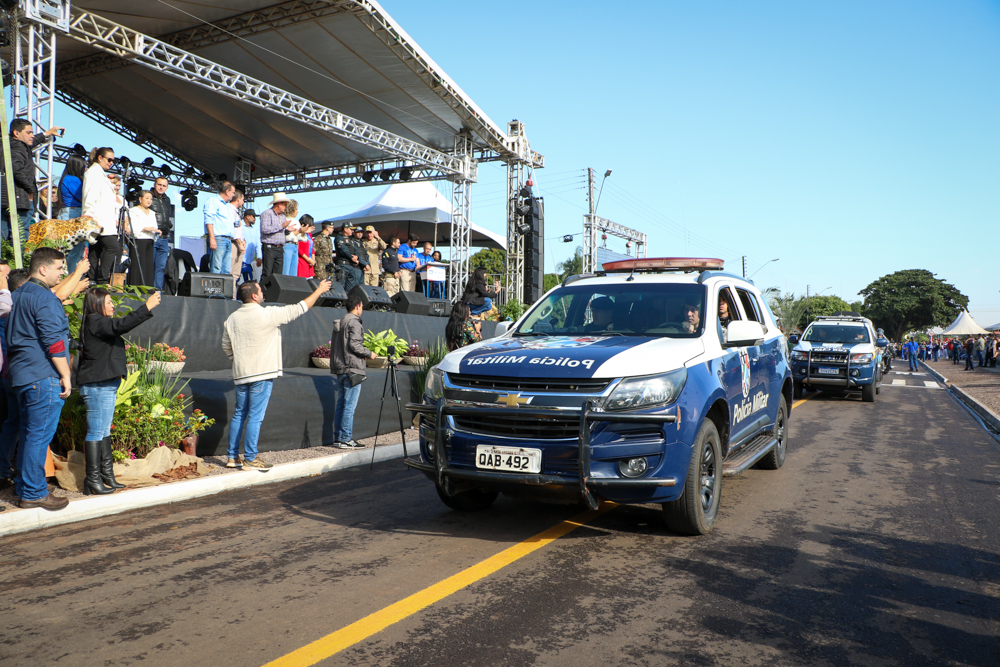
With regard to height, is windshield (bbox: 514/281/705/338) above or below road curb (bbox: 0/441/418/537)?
above

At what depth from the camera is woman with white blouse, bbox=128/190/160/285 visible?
959 cm

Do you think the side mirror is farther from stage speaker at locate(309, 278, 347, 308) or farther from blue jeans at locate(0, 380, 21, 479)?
stage speaker at locate(309, 278, 347, 308)

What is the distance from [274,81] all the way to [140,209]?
1103 centimetres

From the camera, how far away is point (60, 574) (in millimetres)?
4012

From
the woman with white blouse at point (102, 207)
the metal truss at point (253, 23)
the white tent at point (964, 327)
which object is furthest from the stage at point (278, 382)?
the white tent at point (964, 327)

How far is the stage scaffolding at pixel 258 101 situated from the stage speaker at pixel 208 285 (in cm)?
228

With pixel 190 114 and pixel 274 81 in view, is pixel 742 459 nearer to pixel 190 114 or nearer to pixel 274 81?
pixel 274 81

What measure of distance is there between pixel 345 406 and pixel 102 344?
317 centimetres

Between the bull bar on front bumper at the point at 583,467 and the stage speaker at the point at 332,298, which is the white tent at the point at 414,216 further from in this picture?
the bull bar on front bumper at the point at 583,467

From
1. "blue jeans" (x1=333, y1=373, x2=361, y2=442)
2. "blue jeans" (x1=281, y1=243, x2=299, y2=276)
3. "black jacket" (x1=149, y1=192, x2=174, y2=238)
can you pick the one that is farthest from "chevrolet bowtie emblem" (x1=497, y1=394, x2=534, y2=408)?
"blue jeans" (x1=281, y1=243, x2=299, y2=276)

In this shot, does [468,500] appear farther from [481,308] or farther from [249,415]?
[481,308]

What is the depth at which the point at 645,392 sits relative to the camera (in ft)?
14.2

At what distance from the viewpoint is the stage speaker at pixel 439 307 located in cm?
1583

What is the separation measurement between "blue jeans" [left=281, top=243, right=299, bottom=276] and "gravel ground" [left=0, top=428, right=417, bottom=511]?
15.8 feet
